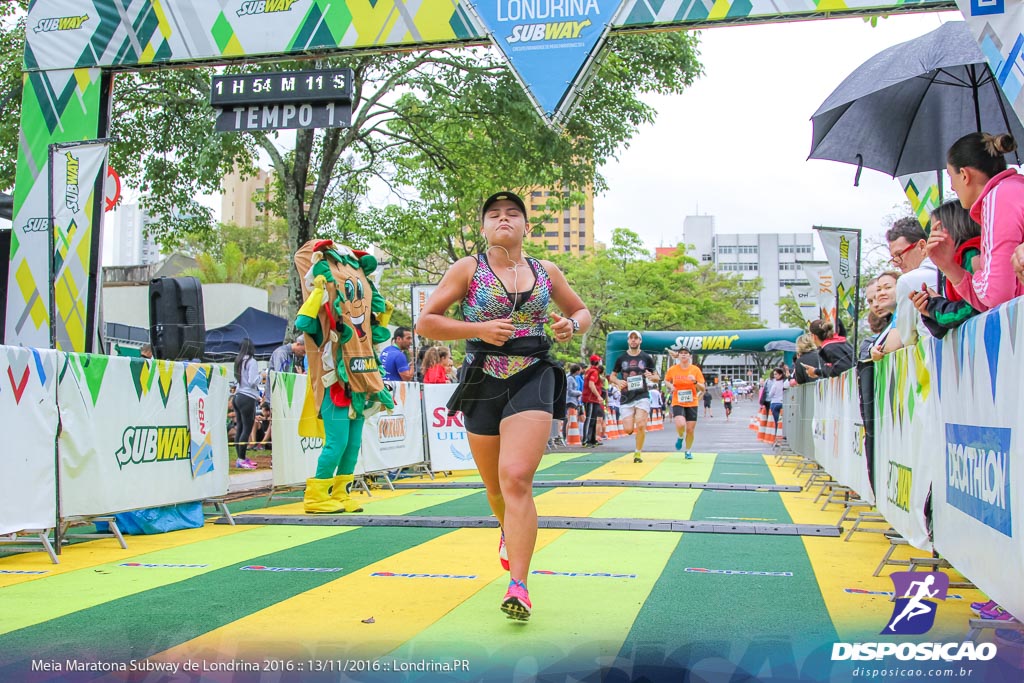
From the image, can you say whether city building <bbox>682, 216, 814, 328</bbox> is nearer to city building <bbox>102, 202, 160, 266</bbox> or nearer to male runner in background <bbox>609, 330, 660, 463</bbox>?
city building <bbox>102, 202, 160, 266</bbox>

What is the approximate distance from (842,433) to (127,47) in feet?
26.9

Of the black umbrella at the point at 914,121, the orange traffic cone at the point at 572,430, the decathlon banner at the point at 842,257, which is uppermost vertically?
the black umbrella at the point at 914,121

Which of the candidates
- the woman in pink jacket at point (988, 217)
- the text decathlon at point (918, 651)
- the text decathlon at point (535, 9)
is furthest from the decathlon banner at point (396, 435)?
the text decathlon at point (918, 651)

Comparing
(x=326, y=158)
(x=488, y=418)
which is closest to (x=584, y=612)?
(x=488, y=418)

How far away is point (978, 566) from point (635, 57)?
49.3ft

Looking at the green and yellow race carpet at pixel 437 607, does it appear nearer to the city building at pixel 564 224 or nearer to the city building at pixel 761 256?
the city building at pixel 564 224

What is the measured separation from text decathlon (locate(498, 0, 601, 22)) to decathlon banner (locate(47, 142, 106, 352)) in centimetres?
391

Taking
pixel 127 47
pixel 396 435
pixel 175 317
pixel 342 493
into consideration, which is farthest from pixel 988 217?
pixel 396 435

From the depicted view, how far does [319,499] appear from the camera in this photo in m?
7.74

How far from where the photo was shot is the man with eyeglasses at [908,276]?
17.6 ft

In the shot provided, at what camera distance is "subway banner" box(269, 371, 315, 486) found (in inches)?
353

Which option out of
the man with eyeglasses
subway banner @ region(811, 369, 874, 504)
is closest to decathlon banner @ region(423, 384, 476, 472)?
subway banner @ region(811, 369, 874, 504)

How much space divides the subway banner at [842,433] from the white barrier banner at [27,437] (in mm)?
5815

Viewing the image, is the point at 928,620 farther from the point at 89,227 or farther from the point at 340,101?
the point at 89,227
